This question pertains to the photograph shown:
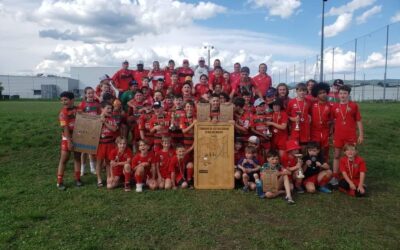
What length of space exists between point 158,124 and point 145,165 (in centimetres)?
103

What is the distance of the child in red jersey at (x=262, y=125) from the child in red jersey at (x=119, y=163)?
8.92ft

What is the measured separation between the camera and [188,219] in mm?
5715

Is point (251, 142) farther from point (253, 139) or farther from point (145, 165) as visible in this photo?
point (145, 165)

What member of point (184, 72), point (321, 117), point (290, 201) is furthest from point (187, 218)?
point (184, 72)

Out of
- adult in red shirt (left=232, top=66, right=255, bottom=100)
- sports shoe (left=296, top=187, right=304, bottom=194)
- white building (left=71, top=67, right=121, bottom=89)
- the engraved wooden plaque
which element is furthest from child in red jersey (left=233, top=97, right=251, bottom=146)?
white building (left=71, top=67, right=121, bottom=89)

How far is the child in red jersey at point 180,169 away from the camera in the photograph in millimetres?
7609

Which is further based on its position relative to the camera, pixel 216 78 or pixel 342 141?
pixel 216 78

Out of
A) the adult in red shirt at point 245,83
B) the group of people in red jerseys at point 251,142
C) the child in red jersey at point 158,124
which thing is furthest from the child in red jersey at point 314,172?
the child in red jersey at point 158,124

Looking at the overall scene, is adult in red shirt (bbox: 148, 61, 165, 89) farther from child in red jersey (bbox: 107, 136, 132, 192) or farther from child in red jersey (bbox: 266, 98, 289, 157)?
child in red jersey (bbox: 266, 98, 289, 157)

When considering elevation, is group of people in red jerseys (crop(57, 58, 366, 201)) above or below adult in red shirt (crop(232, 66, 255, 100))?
below

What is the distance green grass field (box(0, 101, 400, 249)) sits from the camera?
4.89 m

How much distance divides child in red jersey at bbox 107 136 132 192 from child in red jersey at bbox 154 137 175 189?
0.61 metres

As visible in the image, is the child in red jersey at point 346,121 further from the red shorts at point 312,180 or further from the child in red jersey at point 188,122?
the child in red jersey at point 188,122

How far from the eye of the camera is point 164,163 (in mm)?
7680
